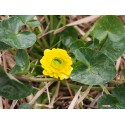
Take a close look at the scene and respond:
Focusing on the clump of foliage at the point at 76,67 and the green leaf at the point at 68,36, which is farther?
the green leaf at the point at 68,36

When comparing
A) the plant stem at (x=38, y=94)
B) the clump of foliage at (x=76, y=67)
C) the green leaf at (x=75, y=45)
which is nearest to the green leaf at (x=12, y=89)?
the clump of foliage at (x=76, y=67)

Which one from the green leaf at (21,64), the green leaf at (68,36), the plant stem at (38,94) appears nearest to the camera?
the green leaf at (21,64)

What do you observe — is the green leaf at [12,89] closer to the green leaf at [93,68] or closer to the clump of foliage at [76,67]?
the clump of foliage at [76,67]

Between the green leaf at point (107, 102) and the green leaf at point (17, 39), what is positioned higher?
the green leaf at point (17, 39)

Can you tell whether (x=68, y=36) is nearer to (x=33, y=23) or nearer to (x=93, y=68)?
(x=33, y=23)
